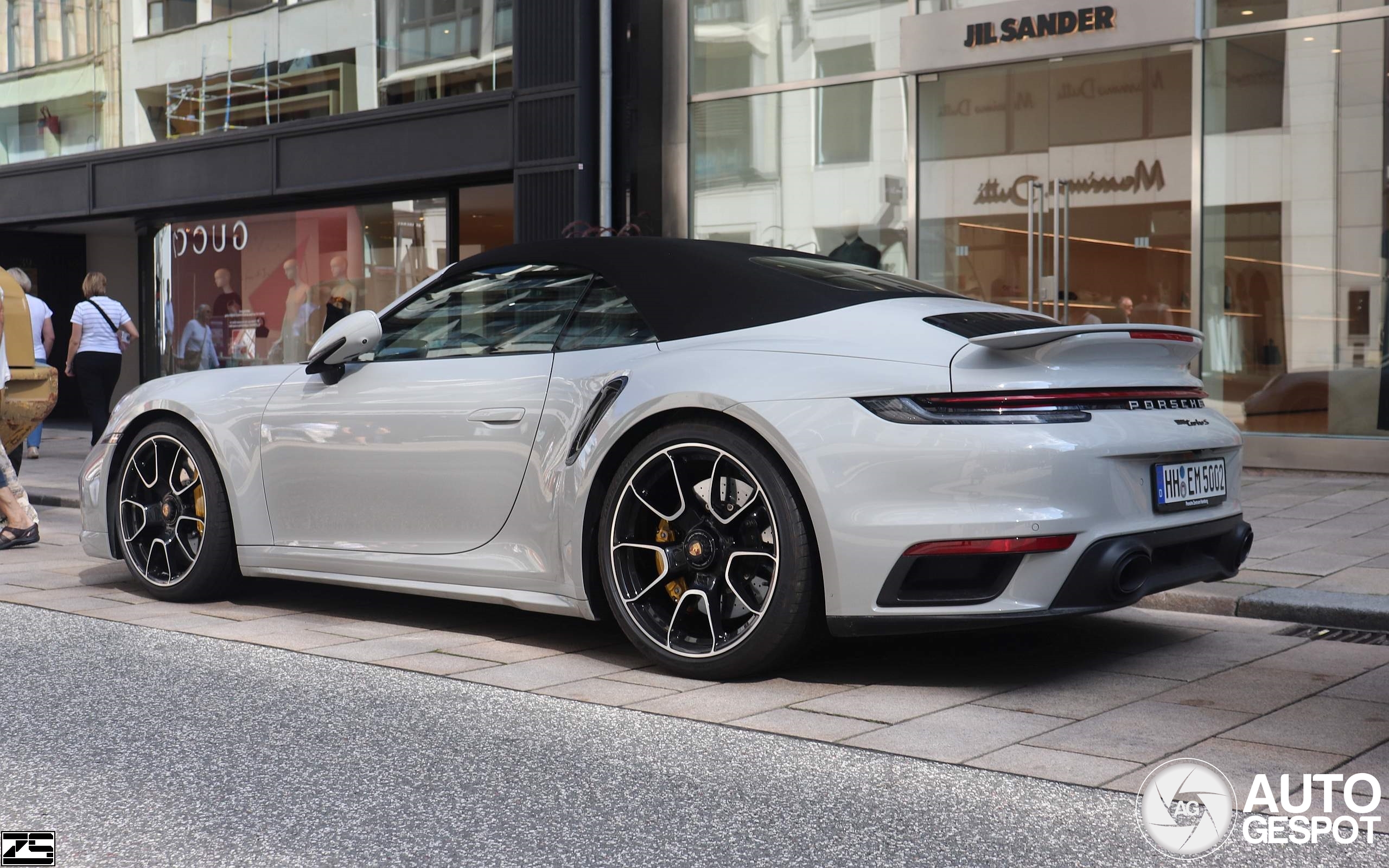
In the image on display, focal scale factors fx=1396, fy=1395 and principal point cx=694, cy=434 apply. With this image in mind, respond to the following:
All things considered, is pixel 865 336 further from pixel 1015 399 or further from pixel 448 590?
pixel 448 590

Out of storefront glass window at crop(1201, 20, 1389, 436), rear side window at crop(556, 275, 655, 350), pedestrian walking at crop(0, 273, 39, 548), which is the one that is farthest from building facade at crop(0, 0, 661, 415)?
rear side window at crop(556, 275, 655, 350)

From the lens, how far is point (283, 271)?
53.9ft

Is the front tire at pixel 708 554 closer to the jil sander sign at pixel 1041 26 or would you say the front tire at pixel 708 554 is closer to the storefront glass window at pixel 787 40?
the jil sander sign at pixel 1041 26

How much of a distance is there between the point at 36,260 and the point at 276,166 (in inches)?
274

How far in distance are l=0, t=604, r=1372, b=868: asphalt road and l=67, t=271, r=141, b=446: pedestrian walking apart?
950cm

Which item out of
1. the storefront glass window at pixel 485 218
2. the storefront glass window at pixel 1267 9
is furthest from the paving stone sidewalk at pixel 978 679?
the storefront glass window at pixel 485 218

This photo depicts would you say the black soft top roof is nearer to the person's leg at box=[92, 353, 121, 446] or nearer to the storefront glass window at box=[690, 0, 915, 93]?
the storefront glass window at box=[690, 0, 915, 93]

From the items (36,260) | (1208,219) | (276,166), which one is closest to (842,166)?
(1208,219)

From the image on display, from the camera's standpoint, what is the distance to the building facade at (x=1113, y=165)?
34.8 feet

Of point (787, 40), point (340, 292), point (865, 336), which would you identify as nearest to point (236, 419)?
point (865, 336)

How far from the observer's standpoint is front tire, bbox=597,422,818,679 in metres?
3.86

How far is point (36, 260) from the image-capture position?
67.3 feet

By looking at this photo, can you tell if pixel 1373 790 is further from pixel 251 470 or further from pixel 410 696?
pixel 251 470

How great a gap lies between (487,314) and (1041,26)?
8.34 meters
